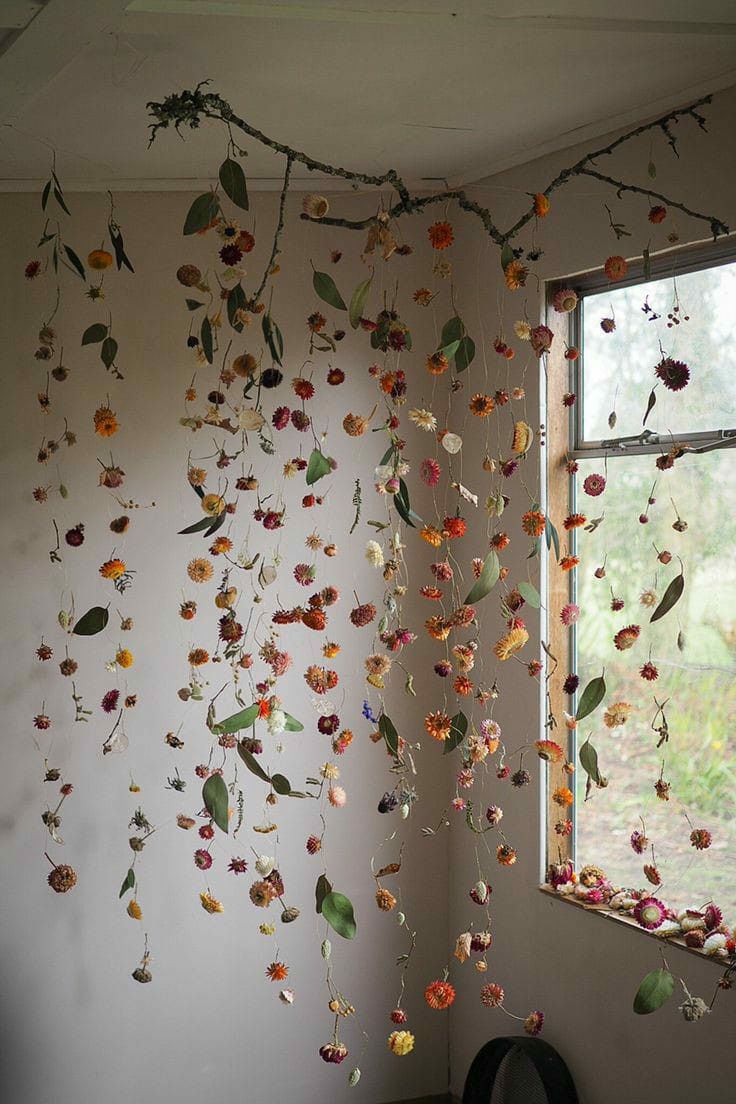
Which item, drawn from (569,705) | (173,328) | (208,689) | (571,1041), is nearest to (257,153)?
(173,328)

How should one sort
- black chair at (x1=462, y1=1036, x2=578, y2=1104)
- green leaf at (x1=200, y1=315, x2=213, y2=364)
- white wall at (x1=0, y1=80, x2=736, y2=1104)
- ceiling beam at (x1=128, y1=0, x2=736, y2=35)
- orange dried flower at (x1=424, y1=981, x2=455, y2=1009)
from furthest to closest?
white wall at (x1=0, y1=80, x2=736, y2=1104) → black chair at (x1=462, y1=1036, x2=578, y2=1104) → orange dried flower at (x1=424, y1=981, x2=455, y2=1009) → green leaf at (x1=200, y1=315, x2=213, y2=364) → ceiling beam at (x1=128, y1=0, x2=736, y2=35)

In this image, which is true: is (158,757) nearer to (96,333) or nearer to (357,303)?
(96,333)

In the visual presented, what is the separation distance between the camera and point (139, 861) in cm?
368

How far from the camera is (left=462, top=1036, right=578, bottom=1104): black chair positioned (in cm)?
341

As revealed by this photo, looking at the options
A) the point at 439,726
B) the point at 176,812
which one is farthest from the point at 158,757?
the point at 439,726

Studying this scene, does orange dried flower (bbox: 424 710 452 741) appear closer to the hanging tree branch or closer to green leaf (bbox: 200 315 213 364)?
green leaf (bbox: 200 315 213 364)

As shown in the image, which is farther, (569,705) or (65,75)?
(569,705)

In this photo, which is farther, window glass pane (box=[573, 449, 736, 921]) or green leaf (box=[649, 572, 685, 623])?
window glass pane (box=[573, 449, 736, 921])

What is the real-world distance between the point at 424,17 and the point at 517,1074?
2866 millimetres

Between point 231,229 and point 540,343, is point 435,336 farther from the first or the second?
point 231,229

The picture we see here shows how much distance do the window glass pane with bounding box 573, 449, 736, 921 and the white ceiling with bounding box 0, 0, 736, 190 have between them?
0.97 meters

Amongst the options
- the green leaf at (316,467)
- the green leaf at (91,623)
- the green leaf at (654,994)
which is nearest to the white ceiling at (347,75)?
the green leaf at (316,467)

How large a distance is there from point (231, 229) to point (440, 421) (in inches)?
64.1

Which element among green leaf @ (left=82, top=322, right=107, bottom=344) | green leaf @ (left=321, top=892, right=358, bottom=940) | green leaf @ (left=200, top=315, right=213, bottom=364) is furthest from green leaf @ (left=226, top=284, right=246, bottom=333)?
green leaf @ (left=321, top=892, right=358, bottom=940)
